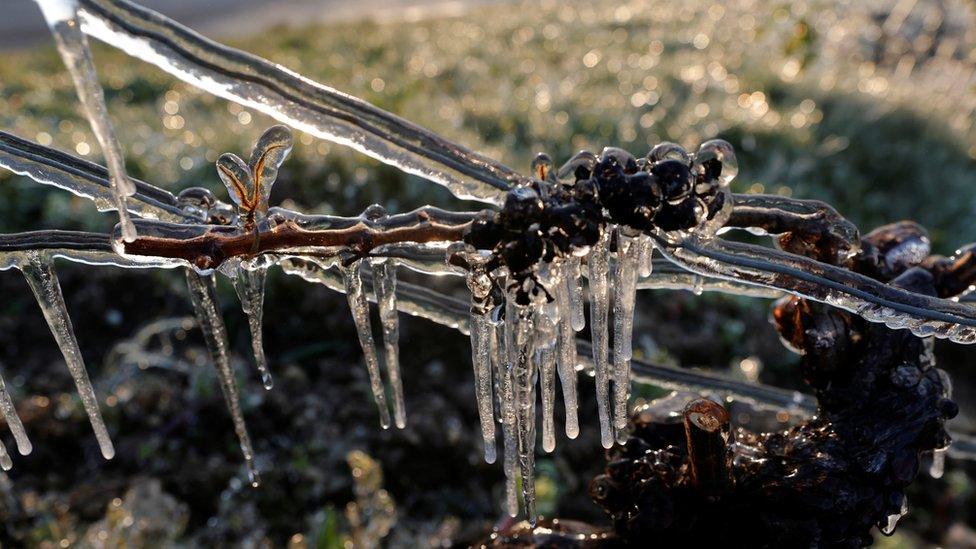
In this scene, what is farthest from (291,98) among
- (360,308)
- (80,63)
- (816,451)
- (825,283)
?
(816,451)

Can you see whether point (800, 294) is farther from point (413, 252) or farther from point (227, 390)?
point (227, 390)

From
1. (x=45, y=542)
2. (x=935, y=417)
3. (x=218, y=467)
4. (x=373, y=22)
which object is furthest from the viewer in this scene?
(x=373, y=22)

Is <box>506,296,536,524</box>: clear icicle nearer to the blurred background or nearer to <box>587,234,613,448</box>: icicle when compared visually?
<box>587,234,613,448</box>: icicle

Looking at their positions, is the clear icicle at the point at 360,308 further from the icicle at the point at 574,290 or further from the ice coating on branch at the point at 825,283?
the ice coating on branch at the point at 825,283

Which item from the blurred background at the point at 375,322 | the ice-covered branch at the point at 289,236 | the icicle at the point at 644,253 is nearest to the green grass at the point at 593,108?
the blurred background at the point at 375,322

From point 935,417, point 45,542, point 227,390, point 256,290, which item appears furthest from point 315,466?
point 935,417

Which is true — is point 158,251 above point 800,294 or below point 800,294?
above
